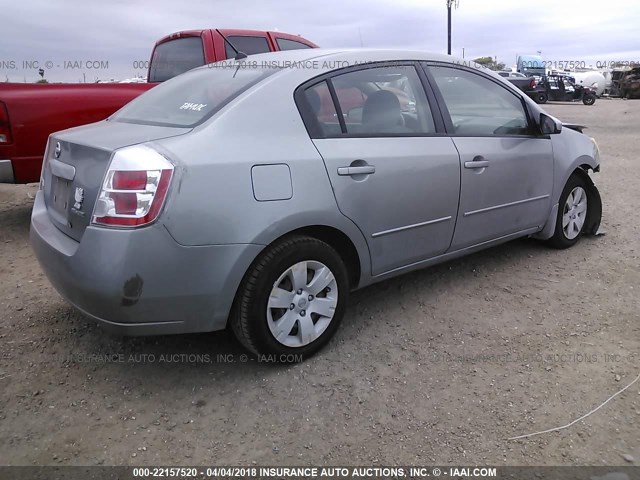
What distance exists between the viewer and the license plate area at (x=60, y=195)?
2690mm

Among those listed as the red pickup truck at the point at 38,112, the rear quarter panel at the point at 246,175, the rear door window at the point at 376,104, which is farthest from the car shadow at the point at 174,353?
the red pickup truck at the point at 38,112

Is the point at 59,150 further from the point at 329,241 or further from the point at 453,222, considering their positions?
the point at 453,222

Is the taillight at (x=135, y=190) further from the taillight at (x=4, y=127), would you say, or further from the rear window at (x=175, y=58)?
the rear window at (x=175, y=58)

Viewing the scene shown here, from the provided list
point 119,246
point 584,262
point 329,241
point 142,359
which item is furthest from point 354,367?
point 584,262

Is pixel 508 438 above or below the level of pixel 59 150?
below

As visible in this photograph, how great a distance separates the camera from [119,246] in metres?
2.33

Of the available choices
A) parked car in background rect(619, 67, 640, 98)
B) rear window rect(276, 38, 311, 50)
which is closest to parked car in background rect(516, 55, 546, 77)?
parked car in background rect(619, 67, 640, 98)

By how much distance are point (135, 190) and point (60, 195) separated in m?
0.68

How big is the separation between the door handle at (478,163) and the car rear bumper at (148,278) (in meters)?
1.61

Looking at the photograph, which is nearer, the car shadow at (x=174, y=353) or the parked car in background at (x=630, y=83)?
the car shadow at (x=174, y=353)

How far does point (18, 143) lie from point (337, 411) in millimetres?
3722

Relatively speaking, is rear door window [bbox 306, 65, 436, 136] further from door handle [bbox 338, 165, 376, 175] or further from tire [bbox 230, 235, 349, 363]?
tire [bbox 230, 235, 349, 363]

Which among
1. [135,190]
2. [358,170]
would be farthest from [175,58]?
[135,190]

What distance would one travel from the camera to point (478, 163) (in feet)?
11.6
